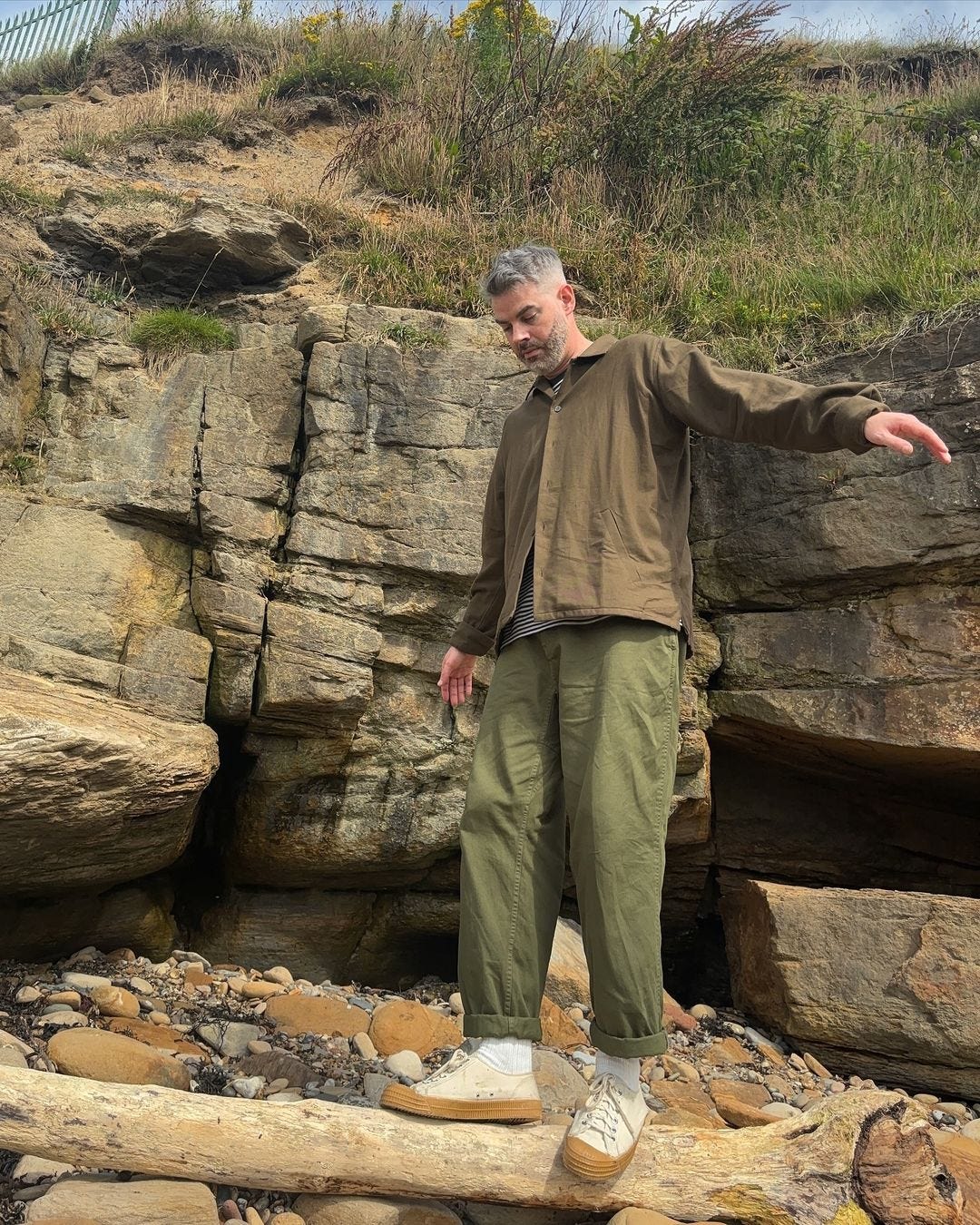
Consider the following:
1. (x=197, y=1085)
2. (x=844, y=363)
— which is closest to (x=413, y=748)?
(x=197, y=1085)

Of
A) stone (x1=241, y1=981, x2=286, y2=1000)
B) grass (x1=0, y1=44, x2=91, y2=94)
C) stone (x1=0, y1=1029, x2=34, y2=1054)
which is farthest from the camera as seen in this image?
grass (x1=0, y1=44, x2=91, y2=94)

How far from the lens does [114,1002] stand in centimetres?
374

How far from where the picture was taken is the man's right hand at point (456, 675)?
352 cm

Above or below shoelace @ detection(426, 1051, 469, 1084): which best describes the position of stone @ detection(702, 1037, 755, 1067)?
below

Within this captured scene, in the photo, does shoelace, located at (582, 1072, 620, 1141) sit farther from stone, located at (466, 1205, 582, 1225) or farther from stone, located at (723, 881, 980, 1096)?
stone, located at (723, 881, 980, 1096)

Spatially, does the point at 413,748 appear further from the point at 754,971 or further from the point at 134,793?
the point at 754,971

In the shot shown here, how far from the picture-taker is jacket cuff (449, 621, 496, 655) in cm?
347

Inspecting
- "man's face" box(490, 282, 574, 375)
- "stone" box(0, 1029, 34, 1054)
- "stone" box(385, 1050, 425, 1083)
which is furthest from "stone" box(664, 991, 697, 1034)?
"man's face" box(490, 282, 574, 375)

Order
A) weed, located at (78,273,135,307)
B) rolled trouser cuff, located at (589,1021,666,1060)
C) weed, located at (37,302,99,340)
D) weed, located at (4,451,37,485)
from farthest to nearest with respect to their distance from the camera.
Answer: weed, located at (78,273,135,307) → weed, located at (37,302,99,340) → weed, located at (4,451,37,485) → rolled trouser cuff, located at (589,1021,666,1060)

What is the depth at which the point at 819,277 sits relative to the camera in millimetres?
5582

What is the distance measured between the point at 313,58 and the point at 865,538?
779 cm

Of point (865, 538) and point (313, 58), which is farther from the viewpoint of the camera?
point (313, 58)

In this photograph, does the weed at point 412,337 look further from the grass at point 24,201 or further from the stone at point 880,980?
the stone at point 880,980

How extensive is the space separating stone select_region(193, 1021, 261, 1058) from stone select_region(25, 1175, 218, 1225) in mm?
1077
